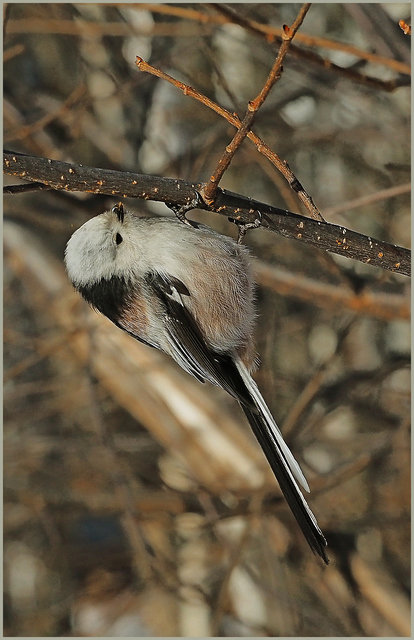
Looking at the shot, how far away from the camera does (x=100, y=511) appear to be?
3.14m

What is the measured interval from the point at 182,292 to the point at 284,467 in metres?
0.49

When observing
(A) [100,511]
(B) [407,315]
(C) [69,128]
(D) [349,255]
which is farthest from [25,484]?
(D) [349,255]

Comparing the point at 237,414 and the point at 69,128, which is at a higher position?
the point at 69,128

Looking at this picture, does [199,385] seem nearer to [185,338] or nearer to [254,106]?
[185,338]

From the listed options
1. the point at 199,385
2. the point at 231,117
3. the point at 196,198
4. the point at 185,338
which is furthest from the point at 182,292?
the point at 199,385

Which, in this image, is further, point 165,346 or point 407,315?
point 407,315

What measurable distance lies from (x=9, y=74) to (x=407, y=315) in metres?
2.32

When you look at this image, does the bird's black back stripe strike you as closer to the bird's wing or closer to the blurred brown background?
the bird's wing

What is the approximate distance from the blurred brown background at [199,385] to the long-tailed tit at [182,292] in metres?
1.12

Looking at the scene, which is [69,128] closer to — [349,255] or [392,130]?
[392,130]

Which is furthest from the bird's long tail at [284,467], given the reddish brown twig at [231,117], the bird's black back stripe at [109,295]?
the reddish brown twig at [231,117]

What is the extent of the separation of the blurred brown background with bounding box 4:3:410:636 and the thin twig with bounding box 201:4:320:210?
1570 millimetres

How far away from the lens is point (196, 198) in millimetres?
1266

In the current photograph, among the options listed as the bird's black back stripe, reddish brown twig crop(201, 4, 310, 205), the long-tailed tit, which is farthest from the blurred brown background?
reddish brown twig crop(201, 4, 310, 205)
